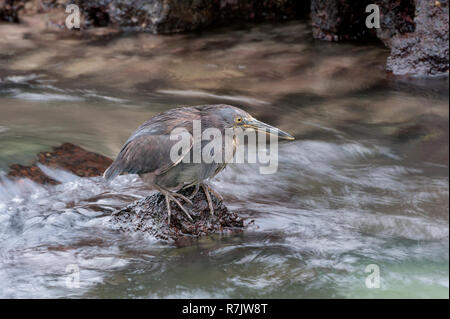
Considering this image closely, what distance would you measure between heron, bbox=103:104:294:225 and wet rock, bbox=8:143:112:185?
4.17 feet

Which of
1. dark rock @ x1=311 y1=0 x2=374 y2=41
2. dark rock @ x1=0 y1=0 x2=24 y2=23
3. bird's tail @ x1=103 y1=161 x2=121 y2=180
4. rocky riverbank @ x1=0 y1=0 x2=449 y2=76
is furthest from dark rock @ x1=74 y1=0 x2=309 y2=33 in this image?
bird's tail @ x1=103 y1=161 x2=121 y2=180

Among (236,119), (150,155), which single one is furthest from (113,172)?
(236,119)

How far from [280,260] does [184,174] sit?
846 millimetres

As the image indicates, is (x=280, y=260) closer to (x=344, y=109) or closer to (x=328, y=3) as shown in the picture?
(x=344, y=109)

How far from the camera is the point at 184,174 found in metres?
3.81

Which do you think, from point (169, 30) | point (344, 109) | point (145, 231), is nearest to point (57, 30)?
point (169, 30)

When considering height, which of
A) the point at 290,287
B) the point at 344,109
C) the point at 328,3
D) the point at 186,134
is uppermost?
the point at 328,3

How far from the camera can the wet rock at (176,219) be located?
4.02m

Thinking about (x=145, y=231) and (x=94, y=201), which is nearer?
(x=145, y=231)

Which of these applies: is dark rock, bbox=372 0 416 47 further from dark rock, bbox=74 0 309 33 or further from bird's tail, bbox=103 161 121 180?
bird's tail, bbox=103 161 121 180

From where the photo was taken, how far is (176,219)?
4012 millimetres

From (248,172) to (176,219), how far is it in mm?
1471

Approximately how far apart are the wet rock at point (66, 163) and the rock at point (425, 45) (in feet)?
12.8

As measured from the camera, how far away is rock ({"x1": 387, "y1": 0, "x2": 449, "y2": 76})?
687 centimetres
